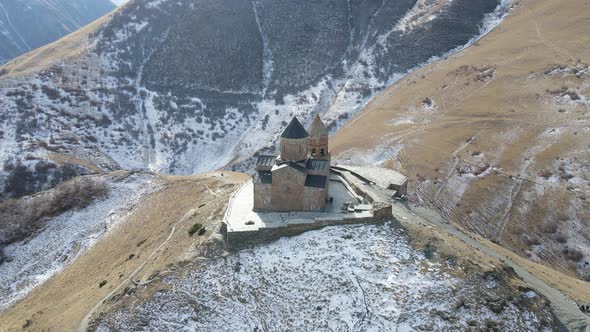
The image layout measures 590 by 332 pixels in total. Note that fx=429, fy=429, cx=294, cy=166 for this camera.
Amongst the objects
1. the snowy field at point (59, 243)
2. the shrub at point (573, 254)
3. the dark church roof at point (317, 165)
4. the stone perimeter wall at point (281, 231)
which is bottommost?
the snowy field at point (59, 243)

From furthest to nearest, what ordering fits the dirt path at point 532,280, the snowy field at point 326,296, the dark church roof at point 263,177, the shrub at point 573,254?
the shrub at point 573,254
the dark church roof at point 263,177
the dirt path at point 532,280
the snowy field at point 326,296

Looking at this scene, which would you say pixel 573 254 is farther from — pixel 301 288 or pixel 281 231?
pixel 281 231

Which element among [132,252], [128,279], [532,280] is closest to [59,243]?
[132,252]

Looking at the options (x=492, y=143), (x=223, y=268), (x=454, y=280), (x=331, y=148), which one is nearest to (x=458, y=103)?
(x=492, y=143)

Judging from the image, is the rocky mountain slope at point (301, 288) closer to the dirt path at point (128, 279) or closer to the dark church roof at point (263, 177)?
the dirt path at point (128, 279)

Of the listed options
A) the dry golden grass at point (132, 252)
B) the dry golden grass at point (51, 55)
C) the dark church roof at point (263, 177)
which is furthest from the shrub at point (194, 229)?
the dry golden grass at point (51, 55)
